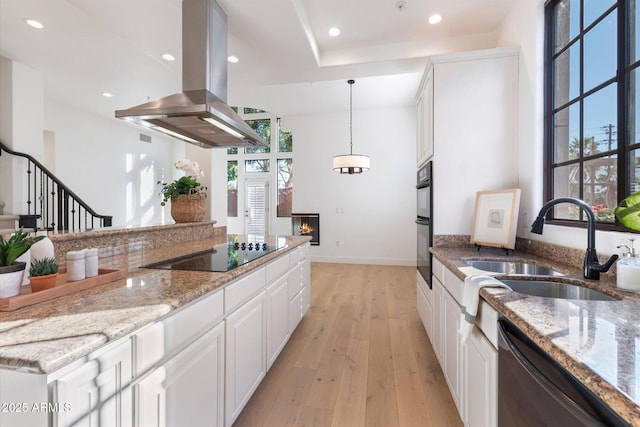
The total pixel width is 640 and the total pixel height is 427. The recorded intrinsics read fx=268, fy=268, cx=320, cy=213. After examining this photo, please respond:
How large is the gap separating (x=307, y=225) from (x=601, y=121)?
5.04m

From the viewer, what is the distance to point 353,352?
2301 mm

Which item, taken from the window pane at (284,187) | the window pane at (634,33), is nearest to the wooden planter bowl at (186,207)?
the window pane at (634,33)

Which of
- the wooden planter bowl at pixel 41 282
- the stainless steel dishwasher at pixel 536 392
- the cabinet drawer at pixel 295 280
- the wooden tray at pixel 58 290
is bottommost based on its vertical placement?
the cabinet drawer at pixel 295 280

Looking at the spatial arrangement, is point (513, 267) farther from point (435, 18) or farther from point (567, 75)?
point (435, 18)

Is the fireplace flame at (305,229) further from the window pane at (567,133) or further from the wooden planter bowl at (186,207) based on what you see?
the window pane at (567,133)

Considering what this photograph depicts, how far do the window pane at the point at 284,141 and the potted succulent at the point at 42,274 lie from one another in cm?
581

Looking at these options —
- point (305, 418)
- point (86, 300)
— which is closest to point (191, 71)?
point (86, 300)

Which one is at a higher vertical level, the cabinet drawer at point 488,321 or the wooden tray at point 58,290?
the wooden tray at point 58,290

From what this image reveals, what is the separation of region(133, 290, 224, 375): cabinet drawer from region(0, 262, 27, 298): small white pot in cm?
43

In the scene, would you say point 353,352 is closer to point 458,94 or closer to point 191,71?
point 458,94

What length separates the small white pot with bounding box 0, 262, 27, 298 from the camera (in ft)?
2.68

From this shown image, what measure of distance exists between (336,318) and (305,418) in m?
1.44

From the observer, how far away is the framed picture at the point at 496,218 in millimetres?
1914

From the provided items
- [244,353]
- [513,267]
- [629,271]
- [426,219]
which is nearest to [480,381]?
[629,271]
